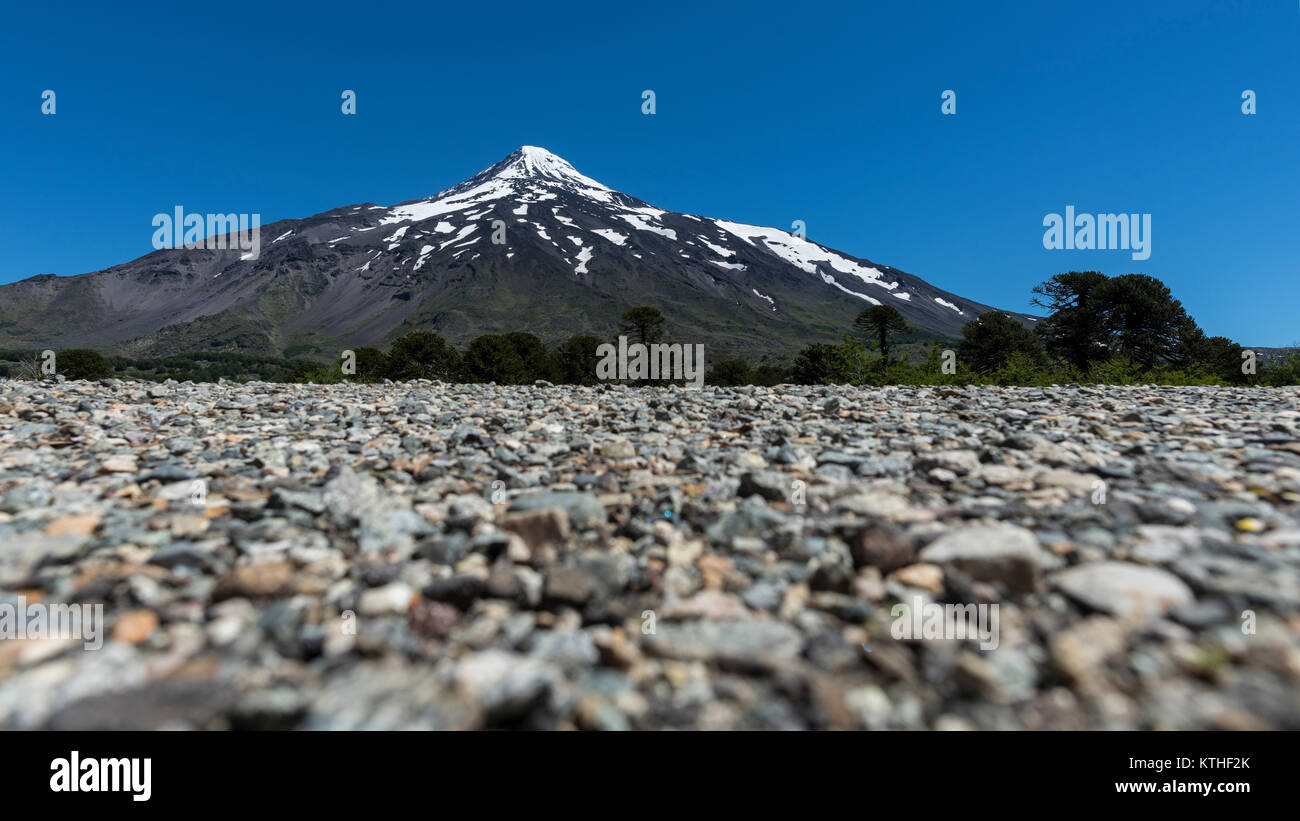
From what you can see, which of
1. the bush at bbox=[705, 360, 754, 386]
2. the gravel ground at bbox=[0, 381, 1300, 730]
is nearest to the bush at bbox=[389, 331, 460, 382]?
the bush at bbox=[705, 360, 754, 386]

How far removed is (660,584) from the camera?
3.04 metres

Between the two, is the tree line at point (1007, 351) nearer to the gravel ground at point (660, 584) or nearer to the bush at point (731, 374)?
the bush at point (731, 374)

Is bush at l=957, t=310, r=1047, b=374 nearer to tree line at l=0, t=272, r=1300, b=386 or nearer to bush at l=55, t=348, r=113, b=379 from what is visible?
tree line at l=0, t=272, r=1300, b=386

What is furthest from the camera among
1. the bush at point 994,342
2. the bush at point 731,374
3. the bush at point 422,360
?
the bush at point 731,374

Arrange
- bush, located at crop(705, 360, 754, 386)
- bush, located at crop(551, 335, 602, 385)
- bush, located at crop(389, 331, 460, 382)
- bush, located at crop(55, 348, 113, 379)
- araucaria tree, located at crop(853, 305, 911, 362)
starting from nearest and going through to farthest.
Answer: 1. bush, located at crop(55, 348, 113, 379)
2. bush, located at crop(389, 331, 460, 382)
3. araucaria tree, located at crop(853, 305, 911, 362)
4. bush, located at crop(551, 335, 602, 385)
5. bush, located at crop(705, 360, 754, 386)

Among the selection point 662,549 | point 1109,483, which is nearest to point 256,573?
point 662,549

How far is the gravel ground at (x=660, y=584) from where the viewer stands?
2021mm

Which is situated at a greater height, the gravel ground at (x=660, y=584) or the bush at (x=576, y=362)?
the bush at (x=576, y=362)

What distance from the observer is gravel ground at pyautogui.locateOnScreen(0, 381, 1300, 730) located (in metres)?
2.02

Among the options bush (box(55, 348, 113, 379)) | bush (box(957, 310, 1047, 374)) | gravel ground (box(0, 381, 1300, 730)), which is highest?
bush (box(957, 310, 1047, 374))

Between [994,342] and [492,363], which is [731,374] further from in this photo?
[492,363]

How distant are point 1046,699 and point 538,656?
6.62 ft

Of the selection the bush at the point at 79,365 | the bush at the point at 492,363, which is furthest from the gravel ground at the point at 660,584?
the bush at the point at 79,365

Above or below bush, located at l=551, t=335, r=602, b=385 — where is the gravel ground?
below
